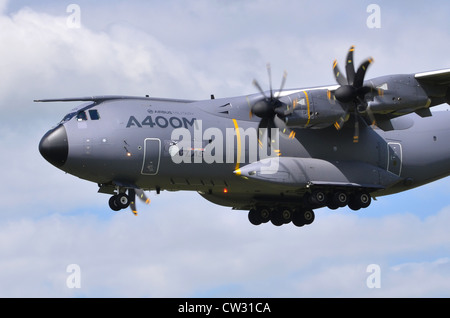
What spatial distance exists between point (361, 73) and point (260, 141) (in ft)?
→ 11.8

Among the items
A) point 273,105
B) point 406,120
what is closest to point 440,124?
point 406,120

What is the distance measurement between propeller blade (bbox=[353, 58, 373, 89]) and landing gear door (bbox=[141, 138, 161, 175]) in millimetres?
6103

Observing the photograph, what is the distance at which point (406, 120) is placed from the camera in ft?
106

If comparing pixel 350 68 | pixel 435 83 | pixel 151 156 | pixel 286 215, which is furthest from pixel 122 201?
pixel 435 83

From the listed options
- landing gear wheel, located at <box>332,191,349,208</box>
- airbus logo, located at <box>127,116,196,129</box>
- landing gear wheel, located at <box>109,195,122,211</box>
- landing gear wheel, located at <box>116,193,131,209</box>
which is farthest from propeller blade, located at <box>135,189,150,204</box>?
landing gear wheel, located at <box>332,191,349,208</box>

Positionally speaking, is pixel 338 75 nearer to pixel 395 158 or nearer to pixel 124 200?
pixel 395 158

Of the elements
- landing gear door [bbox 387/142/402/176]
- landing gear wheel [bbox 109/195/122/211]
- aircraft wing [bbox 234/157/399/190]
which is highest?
landing gear door [bbox 387/142/402/176]

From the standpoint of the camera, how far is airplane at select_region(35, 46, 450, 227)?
92.3ft

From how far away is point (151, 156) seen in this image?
28359 millimetres

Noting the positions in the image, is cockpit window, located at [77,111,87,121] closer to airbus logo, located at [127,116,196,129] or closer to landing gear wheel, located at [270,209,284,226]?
airbus logo, located at [127,116,196,129]

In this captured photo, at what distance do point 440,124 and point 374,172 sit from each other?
133 inches

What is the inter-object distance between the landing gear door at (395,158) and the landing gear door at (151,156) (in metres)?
7.87

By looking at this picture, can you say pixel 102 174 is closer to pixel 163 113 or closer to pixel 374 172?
pixel 163 113

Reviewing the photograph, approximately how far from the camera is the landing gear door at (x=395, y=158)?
3162cm
